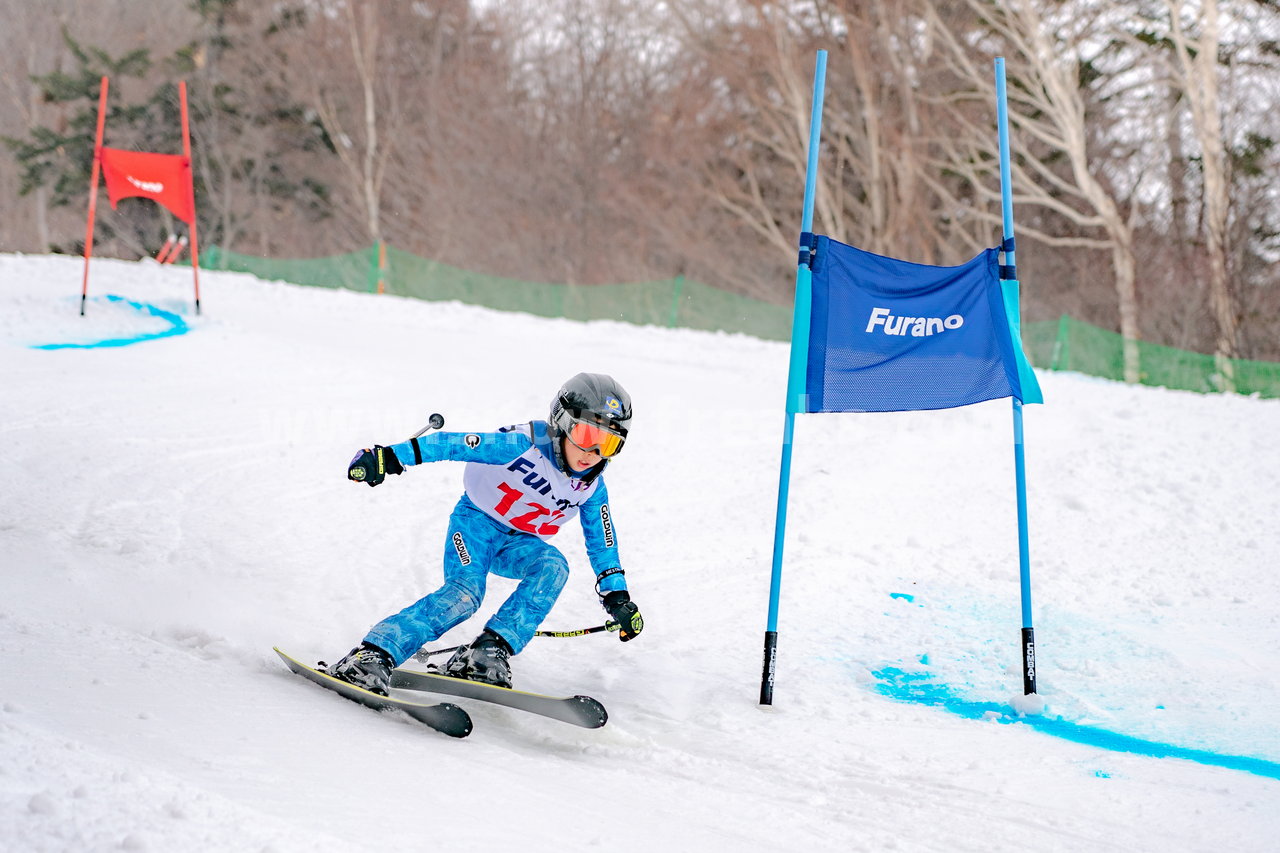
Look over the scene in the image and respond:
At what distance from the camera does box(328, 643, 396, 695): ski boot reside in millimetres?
4207

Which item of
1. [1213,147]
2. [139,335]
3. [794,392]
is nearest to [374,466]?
[794,392]

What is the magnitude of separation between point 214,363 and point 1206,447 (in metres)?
9.31

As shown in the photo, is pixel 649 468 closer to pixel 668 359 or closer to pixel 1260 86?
pixel 668 359

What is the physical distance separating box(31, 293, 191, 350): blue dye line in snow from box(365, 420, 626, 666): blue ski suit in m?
8.16

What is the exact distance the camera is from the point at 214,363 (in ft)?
36.8

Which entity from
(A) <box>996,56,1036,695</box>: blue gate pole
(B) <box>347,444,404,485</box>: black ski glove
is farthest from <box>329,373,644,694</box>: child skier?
(A) <box>996,56,1036,695</box>: blue gate pole

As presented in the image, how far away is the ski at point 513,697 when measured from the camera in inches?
160

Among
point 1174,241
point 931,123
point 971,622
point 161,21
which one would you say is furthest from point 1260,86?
point 161,21

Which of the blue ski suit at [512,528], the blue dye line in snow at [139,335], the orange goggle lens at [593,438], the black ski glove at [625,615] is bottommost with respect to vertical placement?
the black ski glove at [625,615]

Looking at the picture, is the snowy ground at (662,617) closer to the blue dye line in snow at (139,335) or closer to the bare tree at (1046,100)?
the blue dye line in snow at (139,335)

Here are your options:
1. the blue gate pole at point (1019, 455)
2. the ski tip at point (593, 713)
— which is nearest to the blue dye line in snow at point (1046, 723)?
the blue gate pole at point (1019, 455)

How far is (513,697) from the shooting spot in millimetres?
4215

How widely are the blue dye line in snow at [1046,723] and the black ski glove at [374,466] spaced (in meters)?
2.50

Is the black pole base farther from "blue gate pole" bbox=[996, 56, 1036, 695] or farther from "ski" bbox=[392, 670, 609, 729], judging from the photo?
"blue gate pole" bbox=[996, 56, 1036, 695]
